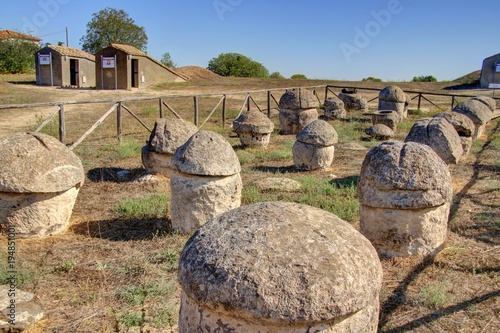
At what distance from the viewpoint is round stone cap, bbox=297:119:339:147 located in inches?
403

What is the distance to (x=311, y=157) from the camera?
407 inches

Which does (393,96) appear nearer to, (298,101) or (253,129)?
→ (298,101)

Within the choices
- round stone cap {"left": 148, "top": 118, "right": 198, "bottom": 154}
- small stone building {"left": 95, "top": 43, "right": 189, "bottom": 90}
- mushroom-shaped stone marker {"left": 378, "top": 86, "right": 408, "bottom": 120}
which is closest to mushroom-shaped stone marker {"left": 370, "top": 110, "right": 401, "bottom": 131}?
mushroom-shaped stone marker {"left": 378, "top": 86, "right": 408, "bottom": 120}

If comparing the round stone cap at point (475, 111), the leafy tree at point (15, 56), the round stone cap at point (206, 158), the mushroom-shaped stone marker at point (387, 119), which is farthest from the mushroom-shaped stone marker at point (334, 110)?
the leafy tree at point (15, 56)

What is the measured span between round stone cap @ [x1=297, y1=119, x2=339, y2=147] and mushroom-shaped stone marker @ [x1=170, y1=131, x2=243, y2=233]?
4434mm

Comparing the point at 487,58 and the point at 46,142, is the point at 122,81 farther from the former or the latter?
the point at 487,58

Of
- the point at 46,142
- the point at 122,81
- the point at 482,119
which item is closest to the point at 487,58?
the point at 482,119

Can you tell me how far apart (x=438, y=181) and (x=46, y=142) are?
5034 millimetres

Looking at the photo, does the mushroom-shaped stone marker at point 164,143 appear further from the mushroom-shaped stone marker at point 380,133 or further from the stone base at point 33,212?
the mushroom-shaped stone marker at point 380,133

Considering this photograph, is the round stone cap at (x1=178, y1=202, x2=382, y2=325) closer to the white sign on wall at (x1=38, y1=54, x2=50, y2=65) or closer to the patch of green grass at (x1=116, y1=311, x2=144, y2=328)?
the patch of green grass at (x1=116, y1=311, x2=144, y2=328)

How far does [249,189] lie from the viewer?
8273mm

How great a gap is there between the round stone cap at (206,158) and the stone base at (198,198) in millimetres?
123

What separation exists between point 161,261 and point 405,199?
2.94 m

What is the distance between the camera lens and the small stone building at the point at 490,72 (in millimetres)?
31672
